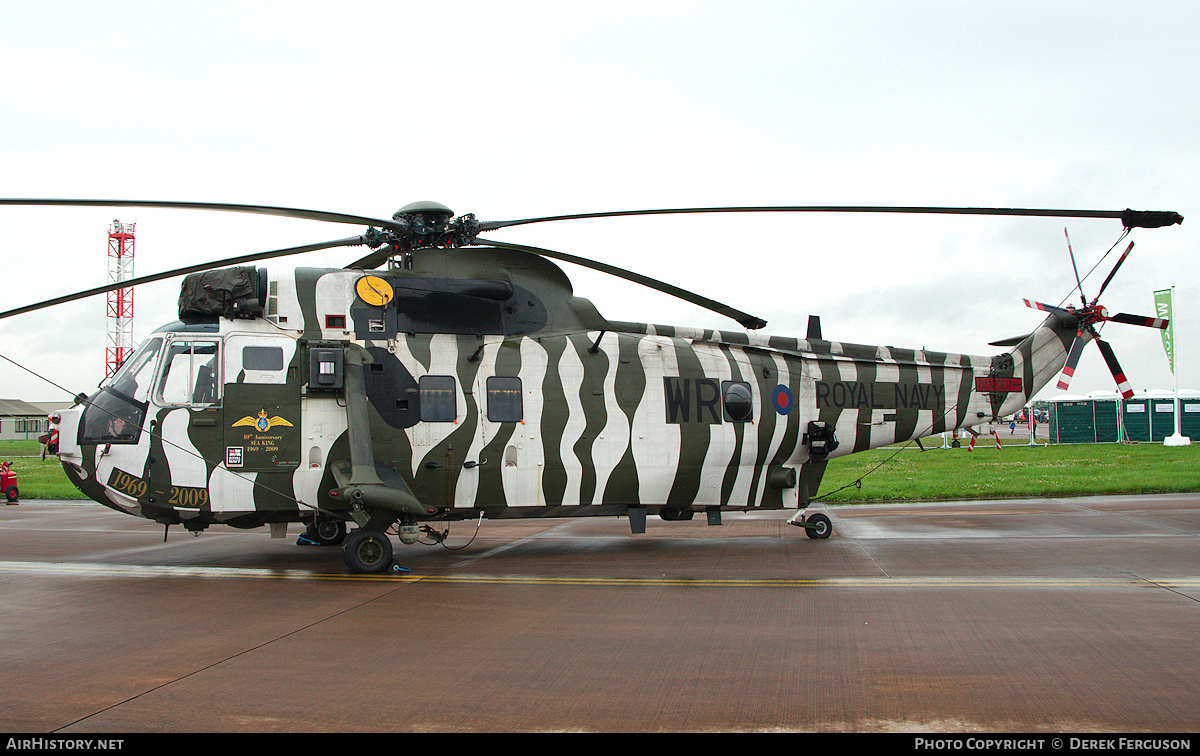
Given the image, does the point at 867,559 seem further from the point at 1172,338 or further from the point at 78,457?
the point at 1172,338

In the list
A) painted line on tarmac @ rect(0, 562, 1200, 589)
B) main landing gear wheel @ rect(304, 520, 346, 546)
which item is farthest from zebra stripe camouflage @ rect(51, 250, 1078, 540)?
main landing gear wheel @ rect(304, 520, 346, 546)

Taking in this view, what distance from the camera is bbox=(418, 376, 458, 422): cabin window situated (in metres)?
10.5

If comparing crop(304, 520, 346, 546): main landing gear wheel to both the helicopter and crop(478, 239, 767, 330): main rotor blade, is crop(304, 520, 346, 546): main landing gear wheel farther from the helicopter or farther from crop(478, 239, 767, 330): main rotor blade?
crop(478, 239, 767, 330): main rotor blade

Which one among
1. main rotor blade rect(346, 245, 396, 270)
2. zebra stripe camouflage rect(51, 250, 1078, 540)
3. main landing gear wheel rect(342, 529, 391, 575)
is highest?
main rotor blade rect(346, 245, 396, 270)

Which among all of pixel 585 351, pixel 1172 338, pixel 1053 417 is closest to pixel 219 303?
pixel 585 351

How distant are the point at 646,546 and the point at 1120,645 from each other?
7.19 m

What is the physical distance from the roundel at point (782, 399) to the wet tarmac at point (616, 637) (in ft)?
7.32

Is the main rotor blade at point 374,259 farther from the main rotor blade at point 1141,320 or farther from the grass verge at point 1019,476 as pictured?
the main rotor blade at point 1141,320

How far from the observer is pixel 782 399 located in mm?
12305

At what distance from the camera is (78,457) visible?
9.44 meters

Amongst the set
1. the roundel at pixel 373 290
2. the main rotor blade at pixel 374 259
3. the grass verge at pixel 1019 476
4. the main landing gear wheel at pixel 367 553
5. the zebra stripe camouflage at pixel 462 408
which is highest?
the main rotor blade at pixel 374 259

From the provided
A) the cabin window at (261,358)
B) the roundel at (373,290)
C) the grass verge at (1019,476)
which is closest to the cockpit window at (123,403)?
the cabin window at (261,358)

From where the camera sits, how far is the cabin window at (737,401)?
11.9 metres

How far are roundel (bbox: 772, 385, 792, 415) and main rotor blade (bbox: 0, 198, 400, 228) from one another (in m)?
6.59
